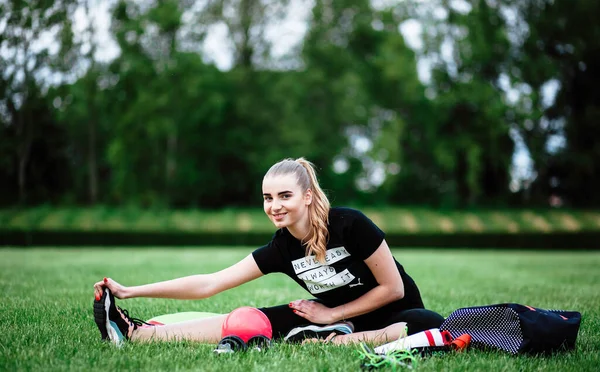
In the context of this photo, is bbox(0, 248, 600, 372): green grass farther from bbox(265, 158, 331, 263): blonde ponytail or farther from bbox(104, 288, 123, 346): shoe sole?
bbox(265, 158, 331, 263): blonde ponytail

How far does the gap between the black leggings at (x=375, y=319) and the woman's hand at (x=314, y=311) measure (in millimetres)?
131

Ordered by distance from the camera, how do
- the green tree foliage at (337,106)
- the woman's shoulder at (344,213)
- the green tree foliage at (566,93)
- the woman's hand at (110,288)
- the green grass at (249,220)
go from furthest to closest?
the green tree foliage at (566,93), the green tree foliage at (337,106), the green grass at (249,220), the woman's shoulder at (344,213), the woman's hand at (110,288)

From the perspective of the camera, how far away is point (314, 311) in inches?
141

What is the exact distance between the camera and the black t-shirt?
11.1ft

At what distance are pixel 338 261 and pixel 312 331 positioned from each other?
20.6 inches

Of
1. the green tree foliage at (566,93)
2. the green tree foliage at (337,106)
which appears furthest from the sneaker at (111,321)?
the green tree foliage at (566,93)

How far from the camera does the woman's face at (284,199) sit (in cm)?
334

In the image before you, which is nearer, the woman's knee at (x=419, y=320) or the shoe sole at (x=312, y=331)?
the woman's knee at (x=419, y=320)

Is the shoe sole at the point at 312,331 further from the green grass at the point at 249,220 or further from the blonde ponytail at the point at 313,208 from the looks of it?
the green grass at the point at 249,220

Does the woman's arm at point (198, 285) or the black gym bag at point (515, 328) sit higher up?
the woman's arm at point (198, 285)

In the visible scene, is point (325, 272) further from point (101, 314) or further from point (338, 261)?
point (101, 314)

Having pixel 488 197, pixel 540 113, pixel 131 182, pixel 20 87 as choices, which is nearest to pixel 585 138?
pixel 540 113

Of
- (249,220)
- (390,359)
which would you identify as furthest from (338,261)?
(249,220)

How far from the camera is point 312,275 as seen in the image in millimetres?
3518
